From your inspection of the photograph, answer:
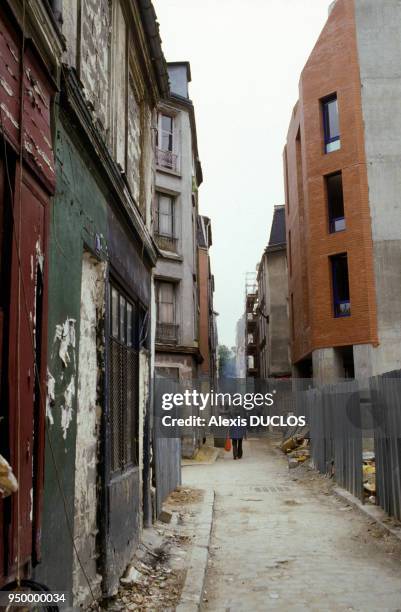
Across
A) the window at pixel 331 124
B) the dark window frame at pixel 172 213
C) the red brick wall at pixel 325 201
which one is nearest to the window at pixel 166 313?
the dark window frame at pixel 172 213

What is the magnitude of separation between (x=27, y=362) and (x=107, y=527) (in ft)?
8.62

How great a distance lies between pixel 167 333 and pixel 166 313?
80 cm

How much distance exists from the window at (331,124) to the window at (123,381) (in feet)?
58.8

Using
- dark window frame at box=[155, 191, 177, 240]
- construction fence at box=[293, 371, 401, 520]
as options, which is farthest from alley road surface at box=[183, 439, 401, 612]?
dark window frame at box=[155, 191, 177, 240]

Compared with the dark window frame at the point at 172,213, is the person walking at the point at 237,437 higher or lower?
lower

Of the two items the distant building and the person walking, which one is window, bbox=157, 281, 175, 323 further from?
the distant building

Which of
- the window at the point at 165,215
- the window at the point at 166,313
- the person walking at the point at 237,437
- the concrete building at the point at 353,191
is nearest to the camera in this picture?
the person walking at the point at 237,437

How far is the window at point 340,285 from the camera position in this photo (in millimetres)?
21859

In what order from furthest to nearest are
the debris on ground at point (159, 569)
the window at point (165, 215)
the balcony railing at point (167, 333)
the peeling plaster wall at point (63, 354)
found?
the window at point (165, 215) → the balcony railing at point (167, 333) → the debris on ground at point (159, 569) → the peeling plaster wall at point (63, 354)

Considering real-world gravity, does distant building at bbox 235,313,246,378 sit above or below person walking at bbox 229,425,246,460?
above

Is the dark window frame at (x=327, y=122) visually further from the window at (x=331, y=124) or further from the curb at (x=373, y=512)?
the curb at (x=373, y=512)

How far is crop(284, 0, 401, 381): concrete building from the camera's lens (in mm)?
20781

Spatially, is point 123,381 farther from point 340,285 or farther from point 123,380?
point 340,285

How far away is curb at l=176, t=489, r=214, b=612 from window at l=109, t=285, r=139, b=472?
4.44 ft
